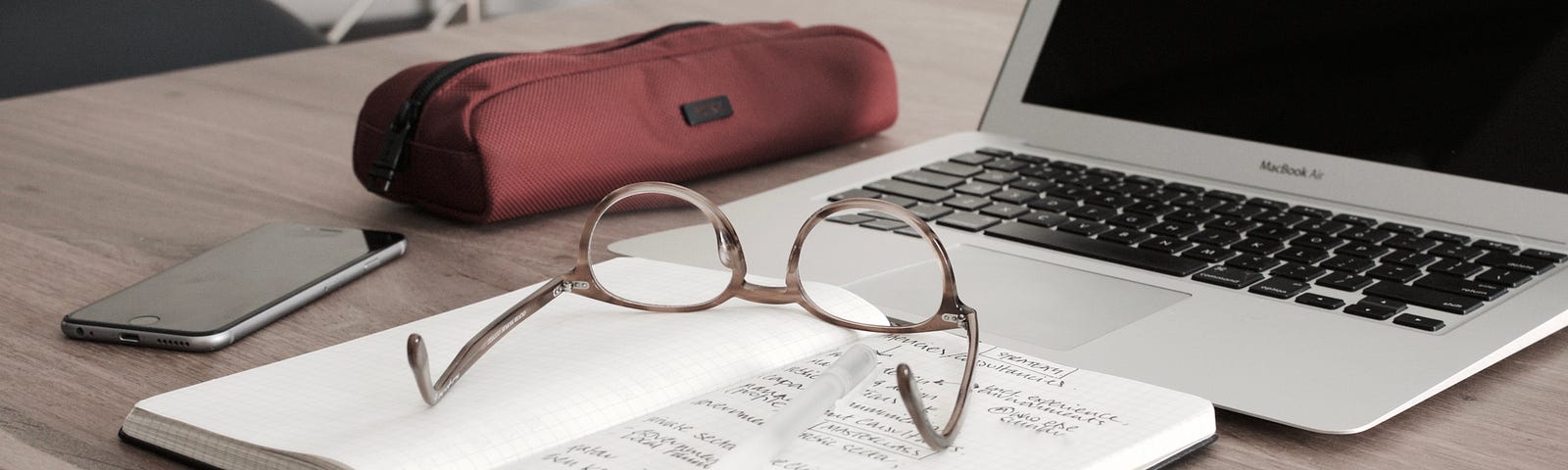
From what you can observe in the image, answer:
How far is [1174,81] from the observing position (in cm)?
107

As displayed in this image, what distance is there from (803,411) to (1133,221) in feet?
1.40

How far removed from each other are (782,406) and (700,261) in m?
0.29

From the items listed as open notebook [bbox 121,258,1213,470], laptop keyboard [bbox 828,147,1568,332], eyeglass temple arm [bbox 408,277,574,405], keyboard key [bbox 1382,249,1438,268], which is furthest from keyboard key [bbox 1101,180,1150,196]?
eyeglass temple arm [bbox 408,277,574,405]

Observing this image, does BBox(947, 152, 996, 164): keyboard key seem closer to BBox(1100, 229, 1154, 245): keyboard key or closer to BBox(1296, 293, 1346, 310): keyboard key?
BBox(1100, 229, 1154, 245): keyboard key

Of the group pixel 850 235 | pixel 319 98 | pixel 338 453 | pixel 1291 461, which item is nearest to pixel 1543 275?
pixel 1291 461

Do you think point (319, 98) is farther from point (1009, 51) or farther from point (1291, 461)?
point (1291, 461)

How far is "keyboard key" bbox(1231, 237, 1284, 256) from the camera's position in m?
0.84

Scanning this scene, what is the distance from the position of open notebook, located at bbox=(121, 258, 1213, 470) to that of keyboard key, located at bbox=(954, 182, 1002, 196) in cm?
32

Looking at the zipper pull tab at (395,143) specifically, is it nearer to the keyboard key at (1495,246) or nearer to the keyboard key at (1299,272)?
the keyboard key at (1299,272)

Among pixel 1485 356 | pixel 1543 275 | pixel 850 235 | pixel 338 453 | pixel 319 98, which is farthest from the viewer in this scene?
pixel 319 98

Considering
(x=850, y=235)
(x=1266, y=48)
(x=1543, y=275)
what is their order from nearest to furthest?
1. (x=1543, y=275)
2. (x=850, y=235)
3. (x=1266, y=48)

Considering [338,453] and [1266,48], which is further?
[1266,48]

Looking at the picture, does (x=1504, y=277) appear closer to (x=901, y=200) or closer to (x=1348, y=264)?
(x=1348, y=264)

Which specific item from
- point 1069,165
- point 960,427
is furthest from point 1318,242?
point 960,427
